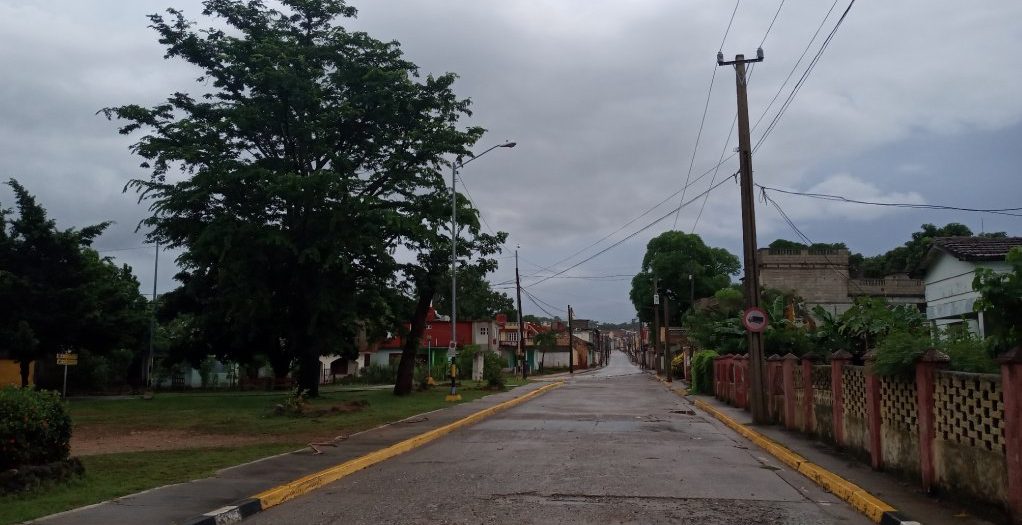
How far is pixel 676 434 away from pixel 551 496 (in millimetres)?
8755

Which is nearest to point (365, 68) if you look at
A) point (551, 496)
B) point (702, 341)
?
point (702, 341)

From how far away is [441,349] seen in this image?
7325cm

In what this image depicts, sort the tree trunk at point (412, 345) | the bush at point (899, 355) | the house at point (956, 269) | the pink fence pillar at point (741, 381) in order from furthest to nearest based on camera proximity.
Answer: the tree trunk at point (412, 345), the pink fence pillar at point (741, 381), the house at point (956, 269), the bush at point (899, 355)

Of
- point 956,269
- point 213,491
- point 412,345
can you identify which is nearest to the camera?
Result: point 213,491

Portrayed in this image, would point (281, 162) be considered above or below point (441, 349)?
above

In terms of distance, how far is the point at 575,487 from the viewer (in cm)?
Answer: 980

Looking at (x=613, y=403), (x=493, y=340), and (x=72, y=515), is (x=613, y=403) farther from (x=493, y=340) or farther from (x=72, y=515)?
(x=493, y=340)

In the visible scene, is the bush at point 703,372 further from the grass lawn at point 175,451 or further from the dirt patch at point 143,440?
the dirt patch at point 143,440

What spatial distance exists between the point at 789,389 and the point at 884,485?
25.4 ft

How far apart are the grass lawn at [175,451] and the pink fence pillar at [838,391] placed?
9636 mm

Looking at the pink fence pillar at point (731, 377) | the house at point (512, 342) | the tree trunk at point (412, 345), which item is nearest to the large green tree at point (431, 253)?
the tree trunk at point (412, 345)

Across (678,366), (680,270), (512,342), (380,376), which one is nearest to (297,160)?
(380,376)

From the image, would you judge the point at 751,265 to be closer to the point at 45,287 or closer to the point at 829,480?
the point at 829,480

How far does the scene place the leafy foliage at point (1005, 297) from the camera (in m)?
7.34
